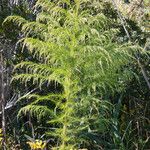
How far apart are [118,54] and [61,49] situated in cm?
55

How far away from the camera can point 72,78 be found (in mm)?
4230

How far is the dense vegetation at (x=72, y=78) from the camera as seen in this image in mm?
4195

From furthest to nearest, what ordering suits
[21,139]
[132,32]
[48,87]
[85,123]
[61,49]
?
[132,32] → [48,87] → [21,139] → [85,123] → [61,49]

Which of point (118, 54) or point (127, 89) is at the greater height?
point (118, 54)

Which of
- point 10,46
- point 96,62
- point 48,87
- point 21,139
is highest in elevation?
Answer: point 96,62

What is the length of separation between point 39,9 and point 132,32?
1348mm

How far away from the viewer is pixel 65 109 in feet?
14.1

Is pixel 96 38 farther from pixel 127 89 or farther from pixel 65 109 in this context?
pixel 127 89

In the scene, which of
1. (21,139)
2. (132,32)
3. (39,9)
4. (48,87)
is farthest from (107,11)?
(21,139)

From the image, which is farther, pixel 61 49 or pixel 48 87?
pixel 48 87

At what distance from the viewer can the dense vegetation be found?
165 inches

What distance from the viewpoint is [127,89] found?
20.2ft

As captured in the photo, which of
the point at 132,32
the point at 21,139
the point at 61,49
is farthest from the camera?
the point at 132,32

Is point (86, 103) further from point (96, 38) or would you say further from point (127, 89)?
point (127, 89)
